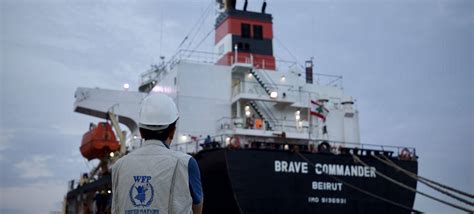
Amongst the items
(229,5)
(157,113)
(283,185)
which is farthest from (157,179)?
(229,5)

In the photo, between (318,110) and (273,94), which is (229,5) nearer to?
(273,94)

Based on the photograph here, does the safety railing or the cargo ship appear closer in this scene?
the cargo ship

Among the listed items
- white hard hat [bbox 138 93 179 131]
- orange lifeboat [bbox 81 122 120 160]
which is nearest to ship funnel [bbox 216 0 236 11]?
orange lifeboat [bbox 81 122 120 160]

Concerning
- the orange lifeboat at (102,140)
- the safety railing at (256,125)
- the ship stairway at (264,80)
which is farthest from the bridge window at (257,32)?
the orange lifeboat at (102,140)

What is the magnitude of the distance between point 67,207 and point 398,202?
15983 millimetres

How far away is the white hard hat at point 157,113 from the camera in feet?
7.39

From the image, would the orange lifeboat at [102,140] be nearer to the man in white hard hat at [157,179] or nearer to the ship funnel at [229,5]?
the ship funnel at [229,5]

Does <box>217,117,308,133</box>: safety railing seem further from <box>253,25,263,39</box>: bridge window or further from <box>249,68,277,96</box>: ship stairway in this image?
<box>253,25,263,39</box>: bridge window

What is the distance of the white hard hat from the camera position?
2.25m

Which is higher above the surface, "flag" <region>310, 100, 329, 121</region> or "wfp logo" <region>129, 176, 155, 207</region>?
"flag" <region>310, 100, 329, 121</region>

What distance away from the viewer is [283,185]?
13.5 meters

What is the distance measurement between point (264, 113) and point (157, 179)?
14.6m

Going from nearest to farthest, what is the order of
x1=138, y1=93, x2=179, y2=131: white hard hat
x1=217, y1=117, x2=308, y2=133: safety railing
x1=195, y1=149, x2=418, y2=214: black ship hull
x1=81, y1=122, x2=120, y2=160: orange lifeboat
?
x1=138, y1=93, x2=179, y2=131: white hard hat < x1=195, y1=149, x2=418, y2=214: black ship hull < x1=217, y1=117, x2=308, y2=133: safety railing < x1=81, y1=122, x2=120, y2=160: orange lifeboat

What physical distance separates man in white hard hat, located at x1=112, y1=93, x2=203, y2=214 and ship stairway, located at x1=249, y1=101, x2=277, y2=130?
14.0 meters
